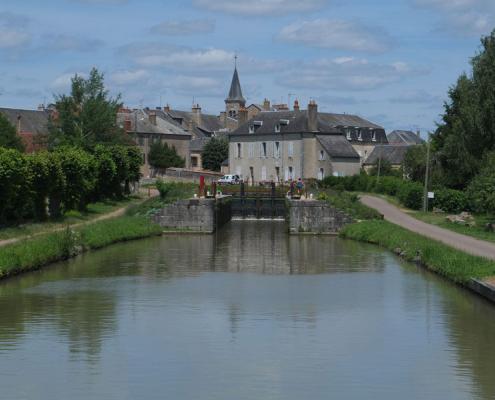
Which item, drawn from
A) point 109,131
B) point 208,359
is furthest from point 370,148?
point 208,359

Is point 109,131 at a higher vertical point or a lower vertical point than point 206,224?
higher

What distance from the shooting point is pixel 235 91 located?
143 meters

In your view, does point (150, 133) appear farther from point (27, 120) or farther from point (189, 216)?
point (189, 216)

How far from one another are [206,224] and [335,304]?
26.7 metres

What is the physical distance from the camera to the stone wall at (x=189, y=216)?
5191 cm

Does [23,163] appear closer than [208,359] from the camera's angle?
No

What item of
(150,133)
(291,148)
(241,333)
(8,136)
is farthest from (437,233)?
(150,133)

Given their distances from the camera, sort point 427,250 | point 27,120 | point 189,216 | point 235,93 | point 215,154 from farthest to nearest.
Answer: point 235,93 < point 215,154 < point 27,120 < point 189,216 < point 427,250

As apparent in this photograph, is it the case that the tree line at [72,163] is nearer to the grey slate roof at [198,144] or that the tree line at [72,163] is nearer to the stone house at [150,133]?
the stone house at [150,133]

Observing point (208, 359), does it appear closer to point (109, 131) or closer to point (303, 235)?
point (303, 235)

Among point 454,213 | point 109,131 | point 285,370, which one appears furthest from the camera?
point 109,131

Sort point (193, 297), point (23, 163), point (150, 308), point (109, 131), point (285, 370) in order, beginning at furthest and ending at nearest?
point (109, 131) → point (23, 163) → point (193, 297) → point (150, 308) → point (285, 370)

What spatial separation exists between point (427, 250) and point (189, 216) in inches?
840

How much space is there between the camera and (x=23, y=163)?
132 ft
